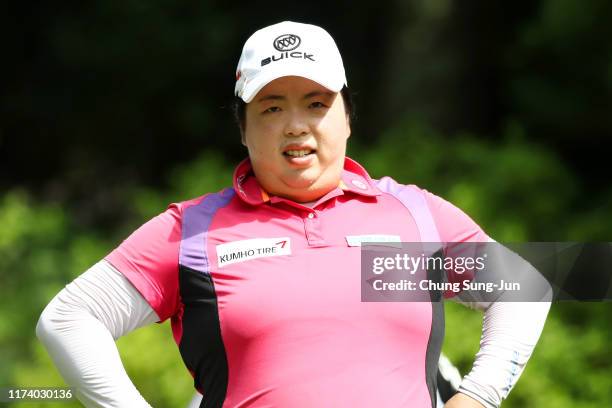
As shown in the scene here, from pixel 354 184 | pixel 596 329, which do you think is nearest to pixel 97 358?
pixel 354 184

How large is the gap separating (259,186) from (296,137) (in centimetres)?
16

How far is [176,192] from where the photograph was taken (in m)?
5.96

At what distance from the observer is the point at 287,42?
7.41 feet

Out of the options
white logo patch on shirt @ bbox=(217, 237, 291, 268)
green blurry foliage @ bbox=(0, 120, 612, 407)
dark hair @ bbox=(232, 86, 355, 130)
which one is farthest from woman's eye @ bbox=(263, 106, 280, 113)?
green blurry foliage @ bbox=(0, 120, 612, 407)

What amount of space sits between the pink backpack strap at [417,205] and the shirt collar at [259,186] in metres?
0.04

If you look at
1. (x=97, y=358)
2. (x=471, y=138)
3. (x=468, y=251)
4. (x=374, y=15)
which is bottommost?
(x=97, y=358)

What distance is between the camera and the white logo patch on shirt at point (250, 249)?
212cm

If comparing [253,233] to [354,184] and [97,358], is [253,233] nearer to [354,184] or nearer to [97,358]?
[354,184]

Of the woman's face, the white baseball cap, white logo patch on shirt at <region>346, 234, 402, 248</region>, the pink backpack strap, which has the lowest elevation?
white logo patch on shirt at <region>346, 234, 402, 248</region>

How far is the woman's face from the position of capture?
2.21 m

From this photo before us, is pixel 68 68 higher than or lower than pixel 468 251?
higher

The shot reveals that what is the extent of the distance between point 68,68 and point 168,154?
1016mm
